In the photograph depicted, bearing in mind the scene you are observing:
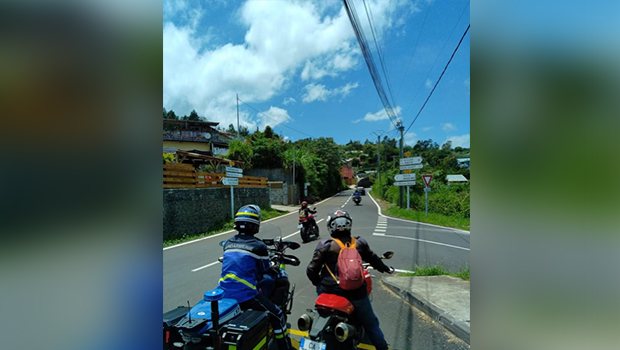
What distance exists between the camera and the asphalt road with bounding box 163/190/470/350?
3281mm

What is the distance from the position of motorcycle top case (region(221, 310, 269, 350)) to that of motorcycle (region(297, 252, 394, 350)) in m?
0.30

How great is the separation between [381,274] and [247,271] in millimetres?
3791

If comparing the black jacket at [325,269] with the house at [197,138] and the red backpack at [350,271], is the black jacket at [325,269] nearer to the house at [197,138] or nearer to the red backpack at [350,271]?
the red backpack at [350,271]

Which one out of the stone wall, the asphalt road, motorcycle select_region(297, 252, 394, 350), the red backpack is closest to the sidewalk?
the asphalt road

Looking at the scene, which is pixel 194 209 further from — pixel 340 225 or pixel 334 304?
pixel 334 304

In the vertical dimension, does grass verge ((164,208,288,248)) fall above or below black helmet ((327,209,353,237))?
below

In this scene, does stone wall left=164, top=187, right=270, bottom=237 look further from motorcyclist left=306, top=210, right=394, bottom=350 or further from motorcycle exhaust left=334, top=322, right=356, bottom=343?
motorcycle exhaust left=334, top=322, right=356, bottom=343

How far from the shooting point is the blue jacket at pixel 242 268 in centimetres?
248

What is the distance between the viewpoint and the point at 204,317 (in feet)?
6.63

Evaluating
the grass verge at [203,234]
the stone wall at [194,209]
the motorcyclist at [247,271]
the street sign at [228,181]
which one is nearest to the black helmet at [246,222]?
the motorcyclist at [247,271]

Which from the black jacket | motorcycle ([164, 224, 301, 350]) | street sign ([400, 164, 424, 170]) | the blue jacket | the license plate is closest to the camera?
motorcycle ([164, 224, 301, 350])

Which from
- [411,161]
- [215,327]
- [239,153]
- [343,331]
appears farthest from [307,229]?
[239,153]
